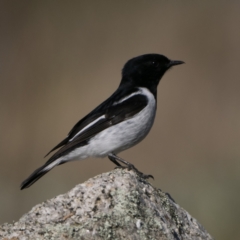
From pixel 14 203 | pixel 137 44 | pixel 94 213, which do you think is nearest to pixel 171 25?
pixel 137 44

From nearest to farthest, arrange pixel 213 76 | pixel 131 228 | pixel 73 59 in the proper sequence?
pixel 131 228, pixel 213 76, pixel 73 59

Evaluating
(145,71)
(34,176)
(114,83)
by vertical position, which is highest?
(114,83)

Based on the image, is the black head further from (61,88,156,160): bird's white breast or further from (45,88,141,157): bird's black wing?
(61,88,156,160): bird's white breast

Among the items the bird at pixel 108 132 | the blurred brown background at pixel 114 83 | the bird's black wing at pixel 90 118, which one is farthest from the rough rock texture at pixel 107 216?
the blurred brown background at pixel 114 83

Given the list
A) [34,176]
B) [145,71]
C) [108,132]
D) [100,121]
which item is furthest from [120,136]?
[145,71]

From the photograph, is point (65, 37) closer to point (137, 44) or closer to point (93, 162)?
point (137, 44)

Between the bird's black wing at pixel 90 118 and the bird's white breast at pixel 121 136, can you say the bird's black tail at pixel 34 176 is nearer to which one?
the bird's black wing at pixel 90 118

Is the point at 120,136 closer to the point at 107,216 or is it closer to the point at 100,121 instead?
the point at 100,121
